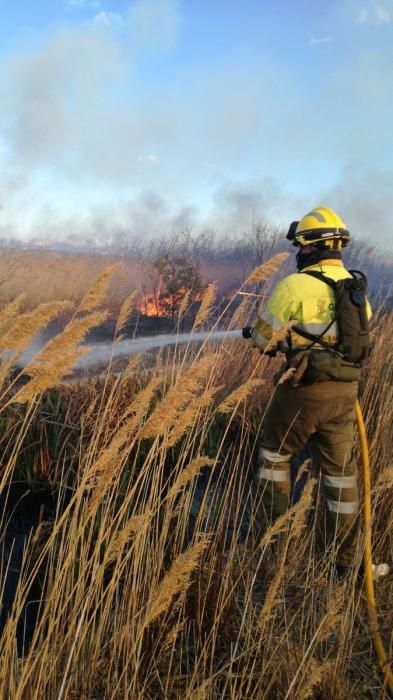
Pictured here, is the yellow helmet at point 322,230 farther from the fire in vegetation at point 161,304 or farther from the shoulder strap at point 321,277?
the fire in vegetation at point 161,304

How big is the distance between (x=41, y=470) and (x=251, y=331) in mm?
1679

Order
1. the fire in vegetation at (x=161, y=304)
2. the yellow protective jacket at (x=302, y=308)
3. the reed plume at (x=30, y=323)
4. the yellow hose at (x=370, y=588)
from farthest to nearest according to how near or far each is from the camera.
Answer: the fire in vegetation at (x=161, y=304)
the yellow protective jacket at (x=302, y=308)
the yellow hose at (x=370, y=588)
the reed plume at (x=30, y=323)

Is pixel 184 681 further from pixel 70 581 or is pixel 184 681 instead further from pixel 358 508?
pixel 358 508

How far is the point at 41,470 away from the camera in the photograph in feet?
9.66

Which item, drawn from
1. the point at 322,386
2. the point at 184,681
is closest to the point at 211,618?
the point at 184,681

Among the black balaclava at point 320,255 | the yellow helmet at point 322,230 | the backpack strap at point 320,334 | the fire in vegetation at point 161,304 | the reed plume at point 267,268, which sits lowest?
the fire in vegetation at point 161,304

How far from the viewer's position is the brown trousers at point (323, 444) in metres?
2.56

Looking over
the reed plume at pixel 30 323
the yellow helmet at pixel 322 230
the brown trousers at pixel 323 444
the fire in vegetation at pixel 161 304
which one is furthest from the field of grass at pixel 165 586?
the fire in vegetation at pixel 161 304

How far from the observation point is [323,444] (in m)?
2.70

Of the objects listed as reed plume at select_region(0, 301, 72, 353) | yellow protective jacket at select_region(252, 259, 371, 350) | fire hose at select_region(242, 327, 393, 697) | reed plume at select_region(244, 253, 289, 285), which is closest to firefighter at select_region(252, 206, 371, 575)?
yellow protective jacket at select_region(252, 259, 371, 350)

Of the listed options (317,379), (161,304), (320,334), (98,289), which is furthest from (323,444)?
(161,304)

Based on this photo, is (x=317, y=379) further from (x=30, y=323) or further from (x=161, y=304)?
(x=161, y=304)

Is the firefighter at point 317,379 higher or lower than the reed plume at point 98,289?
lower

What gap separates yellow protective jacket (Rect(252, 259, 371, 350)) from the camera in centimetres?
253
